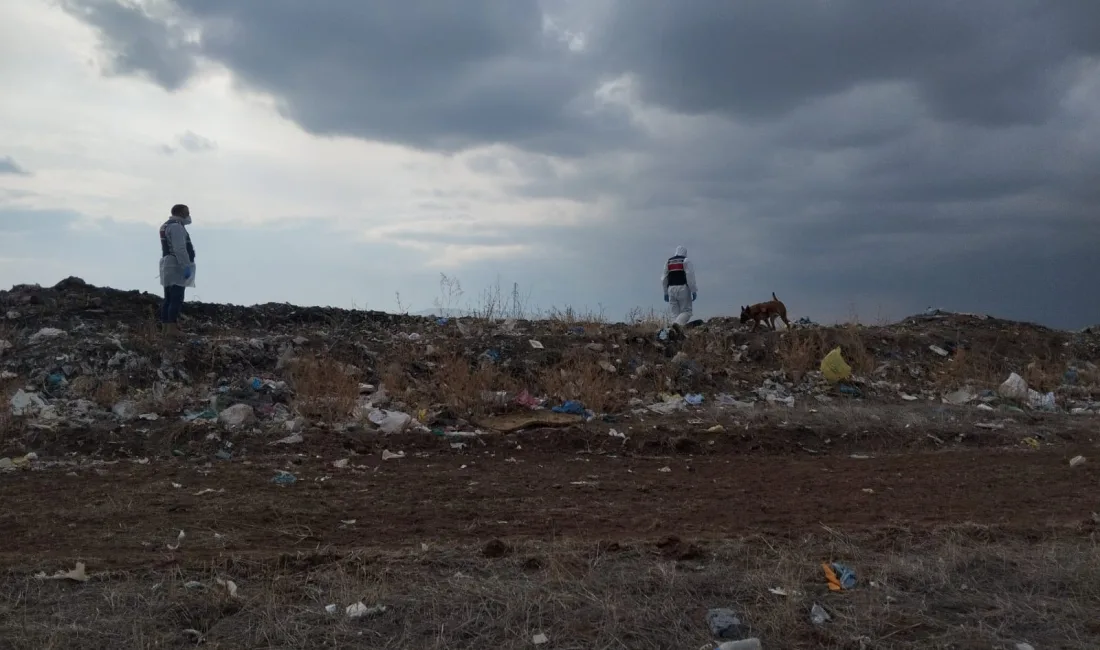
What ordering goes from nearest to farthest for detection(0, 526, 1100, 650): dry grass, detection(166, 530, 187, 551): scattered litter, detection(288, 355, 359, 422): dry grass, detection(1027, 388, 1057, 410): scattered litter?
detection(0, 526, 1100, 650): dry grass < detection(166, 530, 187, 551): scattered litter < detection(288, 355, 359, 422): dry grass < detection(1027, 388, 1057, 410): scattered litter

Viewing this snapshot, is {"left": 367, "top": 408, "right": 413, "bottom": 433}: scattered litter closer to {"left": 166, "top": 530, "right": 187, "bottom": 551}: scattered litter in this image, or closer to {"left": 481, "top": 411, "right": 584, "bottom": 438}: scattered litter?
{"left": 481, "top": 411, "right": 584, "bottom": 438}: scattered litter

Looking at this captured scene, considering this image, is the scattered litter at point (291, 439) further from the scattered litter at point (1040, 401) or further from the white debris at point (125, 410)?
the scattered litter at point (1040, 401)

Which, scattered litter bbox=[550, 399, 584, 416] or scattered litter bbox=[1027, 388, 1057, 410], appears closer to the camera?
scattered litter bbox=[550, 399, 584, 416]

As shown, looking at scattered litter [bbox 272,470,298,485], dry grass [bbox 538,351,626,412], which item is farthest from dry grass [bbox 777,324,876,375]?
scattered litter [bbox 272,470,298,485]

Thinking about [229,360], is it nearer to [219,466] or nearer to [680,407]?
[219,466]

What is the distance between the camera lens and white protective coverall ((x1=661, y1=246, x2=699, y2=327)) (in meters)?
10.8

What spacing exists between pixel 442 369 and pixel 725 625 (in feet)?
18.8

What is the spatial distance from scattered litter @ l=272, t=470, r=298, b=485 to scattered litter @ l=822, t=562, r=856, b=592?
3.18 metres

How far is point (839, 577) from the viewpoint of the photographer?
316cm

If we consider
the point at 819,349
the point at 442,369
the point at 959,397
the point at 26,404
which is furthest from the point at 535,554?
the point at 959,397

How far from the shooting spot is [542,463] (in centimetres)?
580

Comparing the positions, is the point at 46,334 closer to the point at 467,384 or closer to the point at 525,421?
the point at 467,384

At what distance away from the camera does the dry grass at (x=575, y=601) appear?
2670 millimetres

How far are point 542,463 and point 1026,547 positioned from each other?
3.14 m
